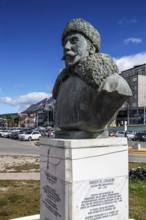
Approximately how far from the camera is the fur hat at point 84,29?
474 cm

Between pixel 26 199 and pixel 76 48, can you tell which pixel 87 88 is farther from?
pixel 26 199

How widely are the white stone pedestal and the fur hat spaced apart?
153 centimetres

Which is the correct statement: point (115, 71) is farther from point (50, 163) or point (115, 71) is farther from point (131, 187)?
point (131, 187)

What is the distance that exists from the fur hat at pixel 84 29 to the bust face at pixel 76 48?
0.24ft

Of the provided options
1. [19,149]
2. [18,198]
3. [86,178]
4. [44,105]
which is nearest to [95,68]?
[86,178]

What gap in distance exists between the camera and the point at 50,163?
471 cm

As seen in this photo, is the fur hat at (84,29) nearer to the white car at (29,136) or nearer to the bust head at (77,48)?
the bust head at (77,48)

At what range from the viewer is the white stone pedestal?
4.24m

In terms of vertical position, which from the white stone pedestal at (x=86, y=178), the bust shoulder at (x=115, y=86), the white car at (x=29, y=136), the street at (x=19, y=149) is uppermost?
the bust shoulder at (x=115, y=86)

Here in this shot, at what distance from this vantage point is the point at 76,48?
4754 millimetres

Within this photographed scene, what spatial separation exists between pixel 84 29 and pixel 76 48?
0.31 m

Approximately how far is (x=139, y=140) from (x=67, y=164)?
43.6 metres

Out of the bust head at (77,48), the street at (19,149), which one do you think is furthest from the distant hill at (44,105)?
the street at (19,149)

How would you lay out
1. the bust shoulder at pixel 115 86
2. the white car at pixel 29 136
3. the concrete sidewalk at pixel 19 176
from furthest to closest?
the white car at pixel 29 136, the concrete sidewalk at pixel 19 176, the bust shoulder at pixel 115 86
